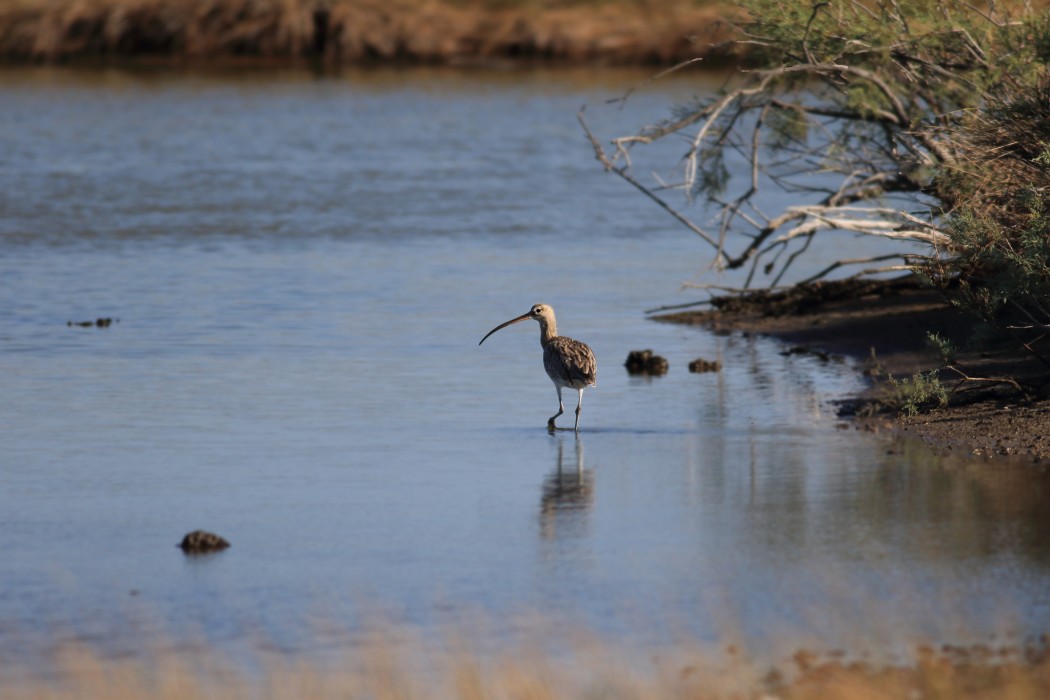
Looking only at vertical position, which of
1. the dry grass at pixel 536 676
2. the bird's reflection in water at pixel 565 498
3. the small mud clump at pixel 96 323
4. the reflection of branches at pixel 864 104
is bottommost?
the dry grass at pixel 536 676

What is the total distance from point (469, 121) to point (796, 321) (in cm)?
1860

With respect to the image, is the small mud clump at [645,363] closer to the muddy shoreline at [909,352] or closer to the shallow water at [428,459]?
the shallow water at [428,459]

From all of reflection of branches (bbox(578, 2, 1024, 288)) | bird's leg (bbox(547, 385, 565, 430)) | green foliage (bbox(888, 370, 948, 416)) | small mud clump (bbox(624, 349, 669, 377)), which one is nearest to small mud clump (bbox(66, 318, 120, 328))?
reflection of branches (bbox(578, 2, 1024, 288))

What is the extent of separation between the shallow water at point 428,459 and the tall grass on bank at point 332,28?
20.1m

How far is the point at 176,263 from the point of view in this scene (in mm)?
18969

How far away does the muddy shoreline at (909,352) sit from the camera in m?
10.5

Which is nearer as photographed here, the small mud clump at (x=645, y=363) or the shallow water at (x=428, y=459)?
the shallow water at (x=428, y=459)

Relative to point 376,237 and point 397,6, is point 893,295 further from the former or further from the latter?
point 397,6

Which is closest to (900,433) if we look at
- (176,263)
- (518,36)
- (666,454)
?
(666,454)

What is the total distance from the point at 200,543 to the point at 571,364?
352 centimetres

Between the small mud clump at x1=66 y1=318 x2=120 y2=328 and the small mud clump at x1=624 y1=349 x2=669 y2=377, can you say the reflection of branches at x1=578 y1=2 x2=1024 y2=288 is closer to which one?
the small mud clump at x1=624 y1=349 x2=669 y2=377

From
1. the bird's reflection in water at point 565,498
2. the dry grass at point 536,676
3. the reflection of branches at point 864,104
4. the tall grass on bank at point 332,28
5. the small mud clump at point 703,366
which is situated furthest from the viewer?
the tall grass on bank at point 332,28

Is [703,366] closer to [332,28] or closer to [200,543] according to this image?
[200,543]

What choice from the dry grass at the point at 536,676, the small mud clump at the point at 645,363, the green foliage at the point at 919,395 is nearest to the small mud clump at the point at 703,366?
the small mud clump at the point at 645,363
